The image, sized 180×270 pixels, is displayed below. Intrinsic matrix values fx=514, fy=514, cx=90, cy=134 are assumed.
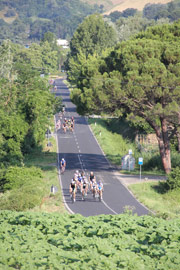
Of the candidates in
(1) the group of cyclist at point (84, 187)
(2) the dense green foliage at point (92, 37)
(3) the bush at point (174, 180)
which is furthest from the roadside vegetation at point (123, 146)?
(2) the dense green foliage at point (92, 37)

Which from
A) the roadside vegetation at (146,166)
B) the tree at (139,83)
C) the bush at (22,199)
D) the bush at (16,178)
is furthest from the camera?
the tree at (139,83)

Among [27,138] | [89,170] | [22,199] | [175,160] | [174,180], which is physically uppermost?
[27,138]

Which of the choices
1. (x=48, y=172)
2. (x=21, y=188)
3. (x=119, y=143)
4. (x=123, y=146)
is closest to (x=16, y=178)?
(x=21, y=188)

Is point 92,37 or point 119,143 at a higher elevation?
point 92,37

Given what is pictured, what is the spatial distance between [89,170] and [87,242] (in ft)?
86.7

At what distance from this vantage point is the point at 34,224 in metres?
16.5

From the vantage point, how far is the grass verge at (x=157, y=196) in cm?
2914

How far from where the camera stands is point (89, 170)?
4022 centimetres

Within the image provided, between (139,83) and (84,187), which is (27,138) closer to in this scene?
(139,83)

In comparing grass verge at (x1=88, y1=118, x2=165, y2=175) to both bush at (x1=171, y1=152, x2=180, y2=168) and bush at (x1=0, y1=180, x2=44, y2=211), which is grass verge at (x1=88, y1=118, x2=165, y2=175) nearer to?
bush at (x1=171, y1=152, x2=180, y2=168)

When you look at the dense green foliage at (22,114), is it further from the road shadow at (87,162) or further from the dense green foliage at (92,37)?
the dense green foliage at (92,37)

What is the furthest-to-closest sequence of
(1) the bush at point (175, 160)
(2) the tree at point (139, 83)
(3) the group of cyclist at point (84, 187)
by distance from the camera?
(1) the bush at point (175, 160) → (2) the tree at point (139, 83) → (3) the group of cyclist at point (84, 187)

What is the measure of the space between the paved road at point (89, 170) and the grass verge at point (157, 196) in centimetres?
54

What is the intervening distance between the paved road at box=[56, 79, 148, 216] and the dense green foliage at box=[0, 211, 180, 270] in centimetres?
876
